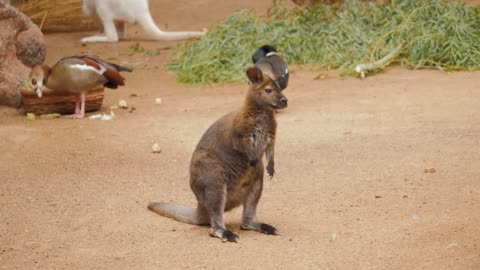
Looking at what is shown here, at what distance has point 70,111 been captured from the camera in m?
8.30

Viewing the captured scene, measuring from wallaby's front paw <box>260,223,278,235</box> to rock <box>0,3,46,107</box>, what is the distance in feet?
14.5

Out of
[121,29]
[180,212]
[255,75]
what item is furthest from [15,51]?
[255,75]

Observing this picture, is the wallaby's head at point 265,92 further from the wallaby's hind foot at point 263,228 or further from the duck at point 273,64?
the duck at point 273,64

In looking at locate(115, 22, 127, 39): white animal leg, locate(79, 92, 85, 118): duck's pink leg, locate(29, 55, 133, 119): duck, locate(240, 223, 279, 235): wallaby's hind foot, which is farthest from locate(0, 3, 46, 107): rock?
locate(240, 223, 279, 235): wallaby's hind foot

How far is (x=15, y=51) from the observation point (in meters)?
9.00

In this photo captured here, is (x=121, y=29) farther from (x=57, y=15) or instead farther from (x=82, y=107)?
(x=82, y=107)

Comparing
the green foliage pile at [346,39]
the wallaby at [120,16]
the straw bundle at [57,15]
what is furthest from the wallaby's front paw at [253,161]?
the straw bundle at [57,15]

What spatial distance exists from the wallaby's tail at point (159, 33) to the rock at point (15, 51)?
2.75 metres

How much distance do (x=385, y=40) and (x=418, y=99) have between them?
6.83 feet

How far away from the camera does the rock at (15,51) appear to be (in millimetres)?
8578

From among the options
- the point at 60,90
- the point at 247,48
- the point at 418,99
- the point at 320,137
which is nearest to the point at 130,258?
the point at 320,137

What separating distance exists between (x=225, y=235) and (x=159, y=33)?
7.57 meters

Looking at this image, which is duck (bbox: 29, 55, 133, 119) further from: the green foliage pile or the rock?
the green foliage pile

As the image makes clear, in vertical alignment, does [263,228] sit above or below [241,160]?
below
